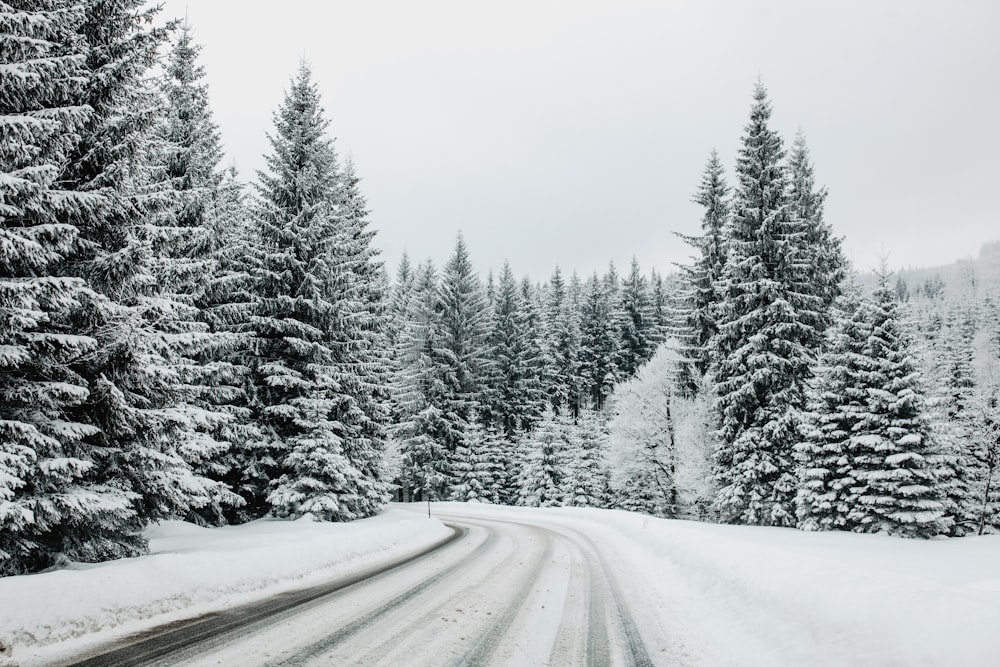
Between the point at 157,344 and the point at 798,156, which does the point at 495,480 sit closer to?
the point at 798,156

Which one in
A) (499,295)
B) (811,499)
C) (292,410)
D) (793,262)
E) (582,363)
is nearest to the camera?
(292,410)

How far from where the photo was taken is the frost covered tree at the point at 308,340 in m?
16.8

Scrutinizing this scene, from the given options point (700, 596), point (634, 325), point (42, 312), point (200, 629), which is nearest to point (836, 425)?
point (700, 596)

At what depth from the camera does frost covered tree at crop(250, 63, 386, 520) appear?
55.1 ft

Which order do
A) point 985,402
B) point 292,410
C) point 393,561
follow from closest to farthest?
1. point 393,561
2. point 292,410
3. point 985,402

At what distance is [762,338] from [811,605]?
736 inches

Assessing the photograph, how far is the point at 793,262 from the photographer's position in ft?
76.9

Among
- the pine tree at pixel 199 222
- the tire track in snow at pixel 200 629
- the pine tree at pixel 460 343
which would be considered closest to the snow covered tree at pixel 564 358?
the pine tree at pixel 460 343

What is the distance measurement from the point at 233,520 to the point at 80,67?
13374 mm

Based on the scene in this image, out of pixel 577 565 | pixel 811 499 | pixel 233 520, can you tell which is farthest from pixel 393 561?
pixel 811 499

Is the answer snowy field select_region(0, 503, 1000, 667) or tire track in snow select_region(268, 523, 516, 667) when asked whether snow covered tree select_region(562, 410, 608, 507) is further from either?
tire track in snow select_region(268, 523, 516, 667)

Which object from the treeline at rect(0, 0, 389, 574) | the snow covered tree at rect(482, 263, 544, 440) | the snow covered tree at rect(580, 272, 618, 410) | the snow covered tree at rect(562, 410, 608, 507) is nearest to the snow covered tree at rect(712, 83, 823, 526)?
the snow covered tree at rect(562, 410, 608, 507)

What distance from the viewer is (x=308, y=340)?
720 inches

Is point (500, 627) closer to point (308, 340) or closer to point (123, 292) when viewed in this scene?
point (123, 292)
